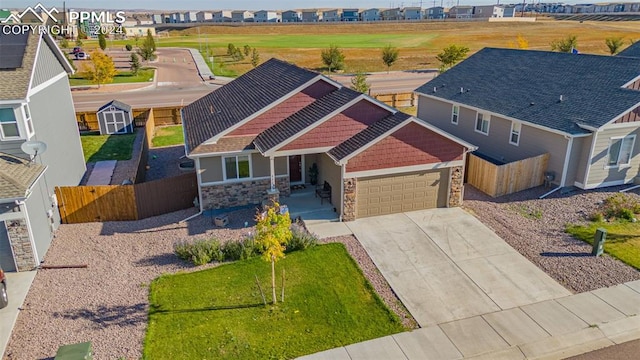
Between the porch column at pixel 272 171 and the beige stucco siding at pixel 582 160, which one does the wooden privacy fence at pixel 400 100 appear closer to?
the beige stucco siding at pixel 582 160

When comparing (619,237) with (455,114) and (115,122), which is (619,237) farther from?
(115,122)

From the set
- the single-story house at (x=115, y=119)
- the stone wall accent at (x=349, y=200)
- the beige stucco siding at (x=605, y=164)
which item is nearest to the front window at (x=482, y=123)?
the beige stucco siding at (x=605, y=164)

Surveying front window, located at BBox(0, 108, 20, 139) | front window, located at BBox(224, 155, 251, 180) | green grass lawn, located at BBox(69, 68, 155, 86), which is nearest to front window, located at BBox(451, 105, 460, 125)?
front window, located at BBox(224, 155, 251, 180)

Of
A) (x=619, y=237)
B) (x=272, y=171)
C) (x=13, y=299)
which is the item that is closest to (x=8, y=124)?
(x=13, y=299)

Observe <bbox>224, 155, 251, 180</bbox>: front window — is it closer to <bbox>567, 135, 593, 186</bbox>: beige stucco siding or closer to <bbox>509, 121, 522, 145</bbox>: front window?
<bbox>509, 121, 522, 145</bbox>: front window

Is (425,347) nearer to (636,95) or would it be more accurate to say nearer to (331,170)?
(331,170)

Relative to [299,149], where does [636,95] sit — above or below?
above

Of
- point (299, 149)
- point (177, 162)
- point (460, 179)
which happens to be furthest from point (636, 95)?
point (177, 162)
